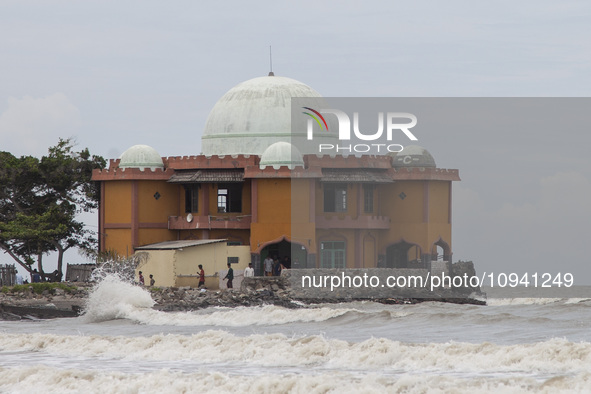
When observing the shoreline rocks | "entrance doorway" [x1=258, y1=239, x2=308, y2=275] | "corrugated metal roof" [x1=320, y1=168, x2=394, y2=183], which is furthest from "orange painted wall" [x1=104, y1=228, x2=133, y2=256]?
"corrugated metal roof" [x1=320, y1=168, x2=394, y2=183]

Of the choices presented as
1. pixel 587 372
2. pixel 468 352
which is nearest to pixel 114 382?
pixel 468 352

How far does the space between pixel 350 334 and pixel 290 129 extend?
2313 centimetres

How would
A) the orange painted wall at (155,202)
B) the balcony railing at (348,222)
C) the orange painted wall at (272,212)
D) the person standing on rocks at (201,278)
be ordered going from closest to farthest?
the person standing on rocks at (201,278) → the orange painted wall at (272,212) → the balcony railing at (348,222) → the orange painted wall at (155,202)

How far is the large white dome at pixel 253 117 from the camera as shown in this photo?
48.7 metres

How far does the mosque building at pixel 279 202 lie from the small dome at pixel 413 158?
0.04 meters

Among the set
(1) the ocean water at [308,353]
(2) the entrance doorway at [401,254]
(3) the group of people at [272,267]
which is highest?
(2) the entrance doorway at [401,254]

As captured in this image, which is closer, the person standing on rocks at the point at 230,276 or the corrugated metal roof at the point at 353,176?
the person standing on rocks at the point at 230,276

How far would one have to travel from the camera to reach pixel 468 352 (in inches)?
836

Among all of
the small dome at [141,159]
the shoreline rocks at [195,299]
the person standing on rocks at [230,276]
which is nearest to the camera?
the shoreline rocks at [195,299]

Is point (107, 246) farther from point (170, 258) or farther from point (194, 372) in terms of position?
point (194, 372)

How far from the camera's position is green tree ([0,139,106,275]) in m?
47.4

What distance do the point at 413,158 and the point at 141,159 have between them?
35.7ft

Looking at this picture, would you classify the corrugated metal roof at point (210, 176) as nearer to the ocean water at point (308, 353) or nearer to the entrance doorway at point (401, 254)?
the entrance doorway at point (401, 254)

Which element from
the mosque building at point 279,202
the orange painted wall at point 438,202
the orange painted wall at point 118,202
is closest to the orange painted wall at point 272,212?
the mosque building at point 279,202
